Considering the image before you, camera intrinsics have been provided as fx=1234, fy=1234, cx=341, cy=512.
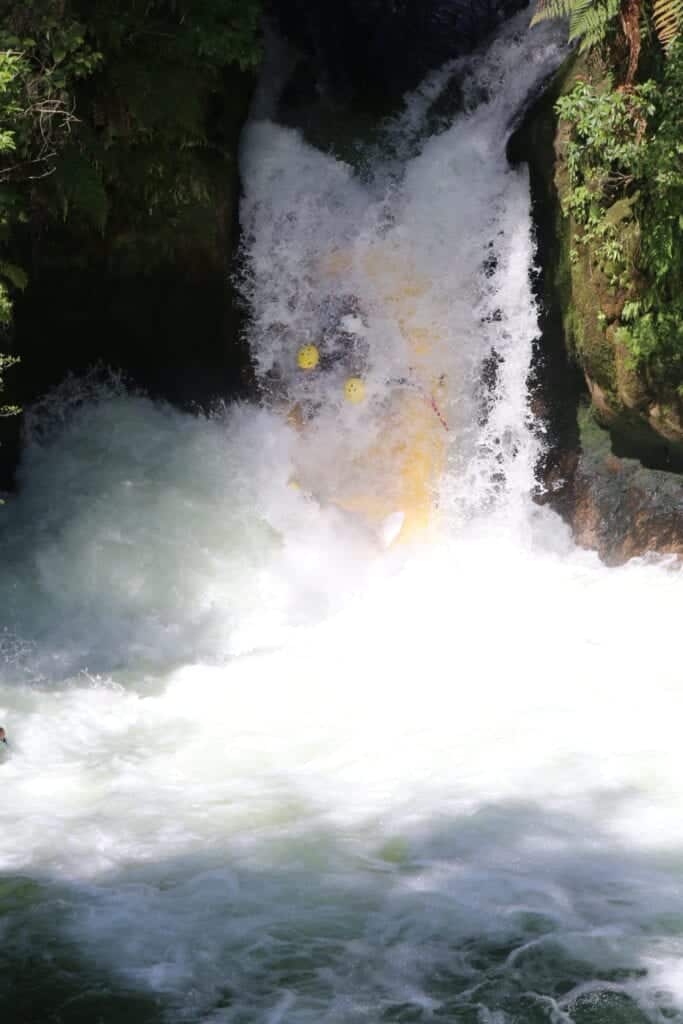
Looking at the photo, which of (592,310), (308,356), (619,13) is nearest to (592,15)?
(619,13)

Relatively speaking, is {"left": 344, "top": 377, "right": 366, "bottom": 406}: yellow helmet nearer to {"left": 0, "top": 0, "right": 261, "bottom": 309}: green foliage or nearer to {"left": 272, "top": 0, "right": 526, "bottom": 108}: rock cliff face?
{"left": 0, "top": 0, "right": 261, "bottom": 309}: green foliage

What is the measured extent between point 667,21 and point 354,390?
14.9 ft

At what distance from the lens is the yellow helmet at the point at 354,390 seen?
1248 centimetres

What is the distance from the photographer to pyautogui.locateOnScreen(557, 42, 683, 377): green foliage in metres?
9.93

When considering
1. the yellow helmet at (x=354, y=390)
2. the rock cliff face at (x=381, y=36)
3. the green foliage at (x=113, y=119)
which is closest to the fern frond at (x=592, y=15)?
the green foliage at (x=113, y=119)

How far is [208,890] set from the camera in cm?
645

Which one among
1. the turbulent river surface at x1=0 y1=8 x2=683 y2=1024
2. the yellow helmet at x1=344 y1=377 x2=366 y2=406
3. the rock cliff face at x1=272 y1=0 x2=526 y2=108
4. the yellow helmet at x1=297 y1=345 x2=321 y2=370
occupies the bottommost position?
the turbulent river surface at x1=0 y1=8 x2=683 y2=1024

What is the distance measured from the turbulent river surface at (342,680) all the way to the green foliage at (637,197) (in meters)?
1.59

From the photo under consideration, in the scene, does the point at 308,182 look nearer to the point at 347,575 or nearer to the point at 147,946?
the point at 347,575

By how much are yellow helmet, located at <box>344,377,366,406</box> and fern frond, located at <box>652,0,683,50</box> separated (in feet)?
14.2

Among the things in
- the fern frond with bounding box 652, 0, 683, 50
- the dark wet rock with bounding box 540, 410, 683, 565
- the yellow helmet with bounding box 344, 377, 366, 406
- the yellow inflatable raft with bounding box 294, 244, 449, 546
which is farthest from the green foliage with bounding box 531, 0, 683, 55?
the yellow helmet with bounding box 344, 377, 366, 406

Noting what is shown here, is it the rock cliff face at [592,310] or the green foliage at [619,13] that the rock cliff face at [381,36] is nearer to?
the rock cliff face at [592,310]

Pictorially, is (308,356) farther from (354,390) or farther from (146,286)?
(146,286)

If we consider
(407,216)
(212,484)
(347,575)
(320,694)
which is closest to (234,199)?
(407,216)
